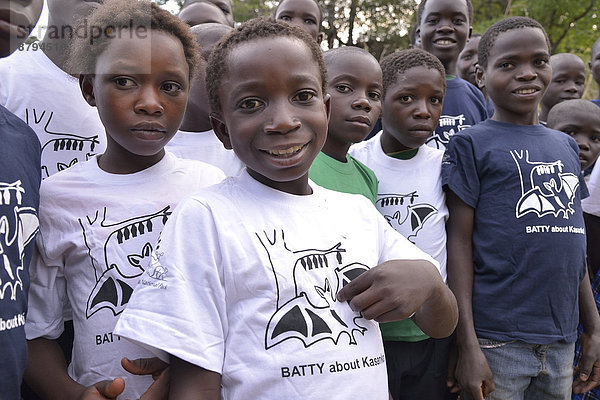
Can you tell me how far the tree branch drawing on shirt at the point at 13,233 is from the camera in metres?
1.29

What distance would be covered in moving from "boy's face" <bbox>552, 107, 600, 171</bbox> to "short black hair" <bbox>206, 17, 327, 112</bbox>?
7.17 feet

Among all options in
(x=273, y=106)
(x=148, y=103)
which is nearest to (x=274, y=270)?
(x=273, y=106)

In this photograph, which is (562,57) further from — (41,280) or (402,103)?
(41,280)

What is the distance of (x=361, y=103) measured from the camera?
2283 mm

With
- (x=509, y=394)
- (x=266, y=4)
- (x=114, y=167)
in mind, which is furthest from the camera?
(x=266, y=4)

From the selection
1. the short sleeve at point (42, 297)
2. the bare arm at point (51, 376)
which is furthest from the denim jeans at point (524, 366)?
the short sleeve at point (42, 297)

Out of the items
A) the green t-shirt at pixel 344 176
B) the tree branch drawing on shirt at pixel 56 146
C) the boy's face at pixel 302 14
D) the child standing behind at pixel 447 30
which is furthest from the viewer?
the boy's face at pixel 302 14

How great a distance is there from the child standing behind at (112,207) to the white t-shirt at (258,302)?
27cm

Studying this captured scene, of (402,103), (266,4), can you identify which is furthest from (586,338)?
(266,4)

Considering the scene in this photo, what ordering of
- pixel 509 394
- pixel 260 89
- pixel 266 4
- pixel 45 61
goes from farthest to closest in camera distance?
pixel 266 4 → pixel 509 394 → pixel 45 61 → pixel 260 89

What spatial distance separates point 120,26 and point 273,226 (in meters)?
0.85

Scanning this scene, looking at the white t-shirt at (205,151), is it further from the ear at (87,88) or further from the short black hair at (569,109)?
the short black hair at (569,109)

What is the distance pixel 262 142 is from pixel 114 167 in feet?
1.76

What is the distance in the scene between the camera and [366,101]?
2.29 metres
